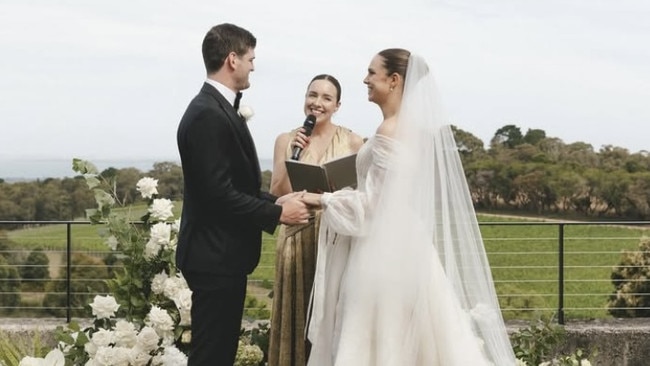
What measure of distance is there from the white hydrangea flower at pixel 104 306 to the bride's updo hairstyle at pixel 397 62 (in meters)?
2.01

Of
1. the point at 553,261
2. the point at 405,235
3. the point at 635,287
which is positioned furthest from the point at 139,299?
the point at 553,261

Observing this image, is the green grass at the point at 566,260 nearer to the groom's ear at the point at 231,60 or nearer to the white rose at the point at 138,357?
the white rose at the point at 138,357

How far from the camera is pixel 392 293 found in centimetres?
A: 394

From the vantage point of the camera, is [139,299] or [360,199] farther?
[139,299]

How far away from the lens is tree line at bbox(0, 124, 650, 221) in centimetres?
2331

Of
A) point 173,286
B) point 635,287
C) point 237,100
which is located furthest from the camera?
point 635,287

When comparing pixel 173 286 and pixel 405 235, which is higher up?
pixel 405 235

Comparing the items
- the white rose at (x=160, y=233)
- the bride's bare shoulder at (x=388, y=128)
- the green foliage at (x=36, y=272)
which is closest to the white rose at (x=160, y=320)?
the white rose at (x=160, y=233)

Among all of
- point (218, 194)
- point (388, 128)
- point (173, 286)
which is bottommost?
point (173, 286)

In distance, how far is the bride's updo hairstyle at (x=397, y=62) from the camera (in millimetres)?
3846

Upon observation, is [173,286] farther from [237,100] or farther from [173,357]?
[237,100]

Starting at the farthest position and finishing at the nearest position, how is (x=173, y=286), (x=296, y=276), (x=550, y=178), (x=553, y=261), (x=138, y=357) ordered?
(x=553, y=261)
(x=550, y=178)
(x=173, y=286)
(x=138, y=357)
(x=296, y=276)

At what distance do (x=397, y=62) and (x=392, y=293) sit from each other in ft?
3.23

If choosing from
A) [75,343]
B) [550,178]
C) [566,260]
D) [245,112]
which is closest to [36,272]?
[75,343]
